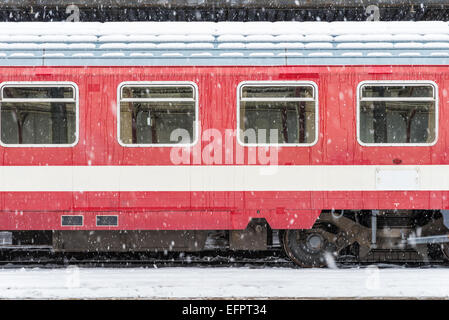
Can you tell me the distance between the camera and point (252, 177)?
31.8ft

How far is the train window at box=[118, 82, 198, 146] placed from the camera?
31.8 ft

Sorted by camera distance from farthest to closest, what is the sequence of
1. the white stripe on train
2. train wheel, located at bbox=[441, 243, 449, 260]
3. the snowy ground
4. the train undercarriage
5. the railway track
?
the railway track, train wheel, located at bbox=[441, 243, 449, 260], the train undercarriage, the white stripe on train, the snowy ground

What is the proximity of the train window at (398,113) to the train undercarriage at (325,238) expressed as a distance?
43.9 inches

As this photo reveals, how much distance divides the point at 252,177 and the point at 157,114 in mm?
1588

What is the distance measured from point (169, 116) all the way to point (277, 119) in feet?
4.95

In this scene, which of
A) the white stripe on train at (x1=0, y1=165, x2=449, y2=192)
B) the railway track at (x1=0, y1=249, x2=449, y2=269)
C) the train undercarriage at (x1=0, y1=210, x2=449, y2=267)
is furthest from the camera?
the railway track at (x1=0, y1=249, x2=449, y2=269)

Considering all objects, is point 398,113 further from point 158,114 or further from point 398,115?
point 158,114

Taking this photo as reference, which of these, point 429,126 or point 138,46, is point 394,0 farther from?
point 138,46

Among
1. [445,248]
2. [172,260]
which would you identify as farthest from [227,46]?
[445,248]

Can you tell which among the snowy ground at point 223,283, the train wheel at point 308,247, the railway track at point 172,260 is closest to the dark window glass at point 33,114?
the snowy ground at point 223,283

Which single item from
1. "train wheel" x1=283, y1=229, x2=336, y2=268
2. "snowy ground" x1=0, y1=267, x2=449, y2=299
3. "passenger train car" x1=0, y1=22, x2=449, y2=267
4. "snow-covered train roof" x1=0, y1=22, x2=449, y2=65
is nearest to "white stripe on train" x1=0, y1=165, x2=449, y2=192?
"passenger train car" x1=0, y1=22, x2=449, y2=267

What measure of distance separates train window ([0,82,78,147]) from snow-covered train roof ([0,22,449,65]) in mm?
377

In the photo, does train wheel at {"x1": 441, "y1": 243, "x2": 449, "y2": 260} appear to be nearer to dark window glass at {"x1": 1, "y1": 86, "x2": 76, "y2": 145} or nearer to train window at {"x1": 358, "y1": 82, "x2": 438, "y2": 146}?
train window at {"x1": 358, "y1": 82, "x2": 438, "y2": 146}

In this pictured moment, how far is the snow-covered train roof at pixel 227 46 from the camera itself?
387 inches
